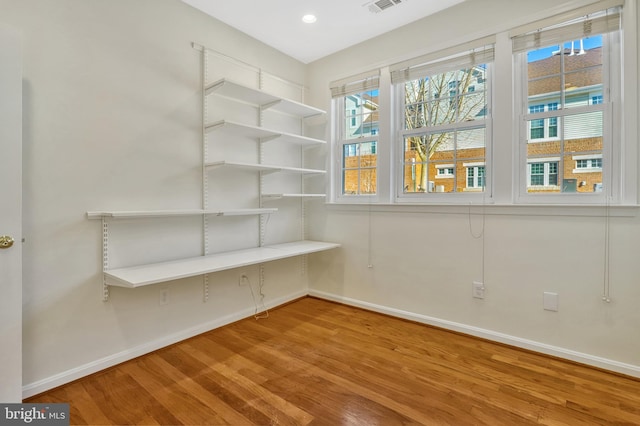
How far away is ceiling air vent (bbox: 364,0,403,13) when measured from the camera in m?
2.65

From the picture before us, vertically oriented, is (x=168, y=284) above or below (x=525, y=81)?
below

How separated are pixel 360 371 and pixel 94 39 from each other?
2.83 metres

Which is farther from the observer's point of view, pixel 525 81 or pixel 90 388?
pixel 525 81

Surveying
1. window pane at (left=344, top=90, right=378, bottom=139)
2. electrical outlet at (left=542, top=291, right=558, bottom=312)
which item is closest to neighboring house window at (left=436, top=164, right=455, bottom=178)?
window pane at (left=344, top=90, right=378, bottom=139)

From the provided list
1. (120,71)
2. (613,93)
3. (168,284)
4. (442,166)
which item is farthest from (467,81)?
(168,284)

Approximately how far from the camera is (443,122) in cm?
294

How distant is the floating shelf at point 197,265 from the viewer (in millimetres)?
2020

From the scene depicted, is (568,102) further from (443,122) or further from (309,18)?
(309,18)

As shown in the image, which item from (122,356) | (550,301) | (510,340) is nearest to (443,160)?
(550,301)

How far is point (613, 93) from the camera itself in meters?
2.20

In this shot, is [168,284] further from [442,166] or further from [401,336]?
[442,166]

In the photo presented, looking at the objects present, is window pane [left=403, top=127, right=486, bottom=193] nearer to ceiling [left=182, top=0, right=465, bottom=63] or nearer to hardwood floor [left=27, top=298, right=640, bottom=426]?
ceiling [left=182, top=0, right=465, bottom=63]

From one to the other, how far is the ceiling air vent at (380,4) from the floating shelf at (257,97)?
1.02 metres

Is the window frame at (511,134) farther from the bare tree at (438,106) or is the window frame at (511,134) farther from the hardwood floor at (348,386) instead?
the hardwood floor at (348,386)
